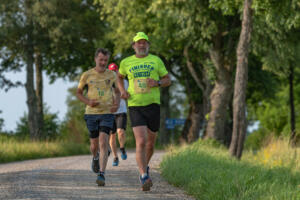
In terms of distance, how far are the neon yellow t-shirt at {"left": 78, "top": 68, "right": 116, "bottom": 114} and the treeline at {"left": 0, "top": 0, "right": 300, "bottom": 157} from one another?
7419 millimetres

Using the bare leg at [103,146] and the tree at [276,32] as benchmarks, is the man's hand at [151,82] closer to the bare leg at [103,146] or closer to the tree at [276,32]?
the bare leg at [103,146]

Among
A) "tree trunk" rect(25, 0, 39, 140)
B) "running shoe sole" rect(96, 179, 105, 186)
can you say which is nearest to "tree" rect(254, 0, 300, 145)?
"running shoe sole" rect(96, 179, 105, 186)

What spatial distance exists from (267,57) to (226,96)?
2.64 metres

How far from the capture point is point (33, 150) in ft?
60.4

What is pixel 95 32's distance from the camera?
97.1ft

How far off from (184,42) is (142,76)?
730 inches

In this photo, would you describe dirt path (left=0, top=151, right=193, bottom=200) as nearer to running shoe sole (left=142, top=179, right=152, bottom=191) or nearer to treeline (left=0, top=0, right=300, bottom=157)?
running shoe sole (left=142, top=179, right=152, bottom=191)

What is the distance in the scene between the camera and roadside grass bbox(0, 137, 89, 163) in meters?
16.6

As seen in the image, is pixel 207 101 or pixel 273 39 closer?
pixel 273 39

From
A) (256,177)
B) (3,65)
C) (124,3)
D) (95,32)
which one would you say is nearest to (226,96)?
(124,3)

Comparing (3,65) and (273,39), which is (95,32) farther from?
(273,39)

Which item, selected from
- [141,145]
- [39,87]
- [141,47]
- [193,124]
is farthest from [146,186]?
[193,124]

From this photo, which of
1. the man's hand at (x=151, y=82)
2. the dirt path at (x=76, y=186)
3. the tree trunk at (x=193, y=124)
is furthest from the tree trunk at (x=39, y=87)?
the man's hand at (x=151, y=82)

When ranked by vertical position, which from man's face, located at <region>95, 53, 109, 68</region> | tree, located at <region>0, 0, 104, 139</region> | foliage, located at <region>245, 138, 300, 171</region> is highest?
tree, located at <region>0, 0, 104, 139</region>
